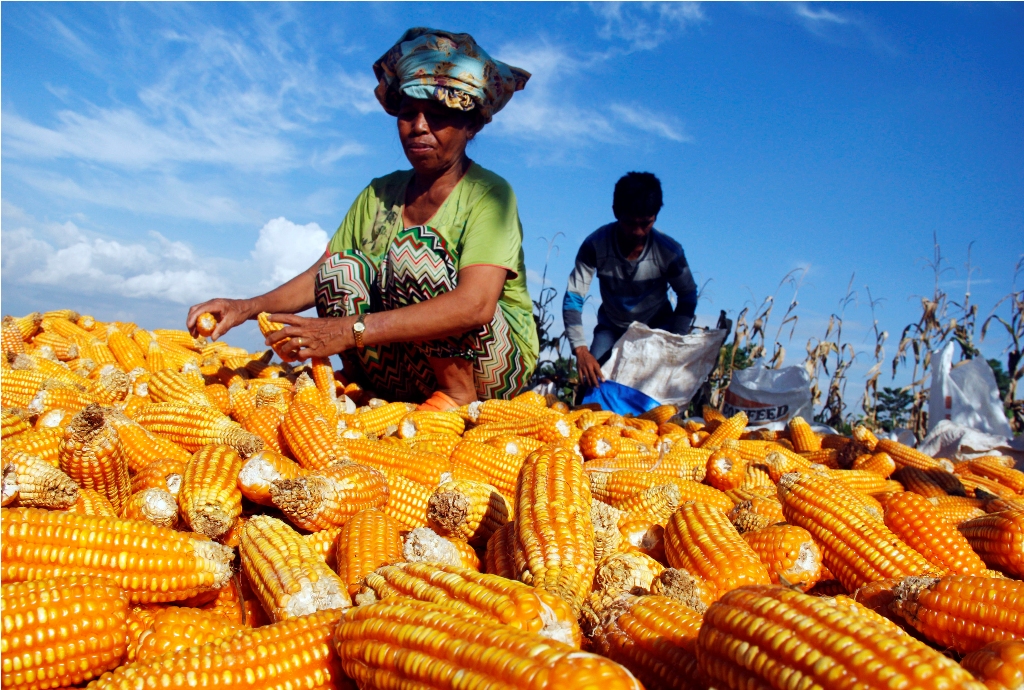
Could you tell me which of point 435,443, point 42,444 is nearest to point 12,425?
point 42,444

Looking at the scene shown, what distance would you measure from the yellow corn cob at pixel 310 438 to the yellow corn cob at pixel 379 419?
2.56 feet

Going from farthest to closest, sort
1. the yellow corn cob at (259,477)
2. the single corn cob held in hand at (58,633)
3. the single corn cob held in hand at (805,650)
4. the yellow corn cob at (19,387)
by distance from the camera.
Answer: the yellow corn cob at (19,387), the yellow corn cob at (259,477), the single corn cob held in hand at (58,633), the single corn cob held in hand at (805,650)

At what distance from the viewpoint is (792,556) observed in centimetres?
239

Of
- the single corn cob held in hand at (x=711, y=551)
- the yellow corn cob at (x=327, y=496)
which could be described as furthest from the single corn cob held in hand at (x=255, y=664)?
the single corn cob held in hand at (x=711, y=551)

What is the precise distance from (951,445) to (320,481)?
22.0ft

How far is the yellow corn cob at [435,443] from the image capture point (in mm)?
3992

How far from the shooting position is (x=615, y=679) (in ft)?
3.87

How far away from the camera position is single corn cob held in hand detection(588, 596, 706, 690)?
1.58 meters

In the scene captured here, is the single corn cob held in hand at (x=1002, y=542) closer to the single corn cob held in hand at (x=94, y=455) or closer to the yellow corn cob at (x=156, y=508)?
the yellow corn cob at (x=156, y=508)

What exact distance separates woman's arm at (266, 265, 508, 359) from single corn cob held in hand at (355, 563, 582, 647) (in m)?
3.16

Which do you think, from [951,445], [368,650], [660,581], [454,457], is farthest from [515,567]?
[951,445]

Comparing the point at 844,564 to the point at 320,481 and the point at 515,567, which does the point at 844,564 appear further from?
the point at 320,481

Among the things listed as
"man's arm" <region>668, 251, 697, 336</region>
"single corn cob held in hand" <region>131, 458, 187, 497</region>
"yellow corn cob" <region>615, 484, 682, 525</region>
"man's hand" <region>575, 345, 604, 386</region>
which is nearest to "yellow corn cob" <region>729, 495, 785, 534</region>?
"yellow corn cob" <region>615, 484, 682, 525</region>

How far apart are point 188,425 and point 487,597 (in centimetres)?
289
